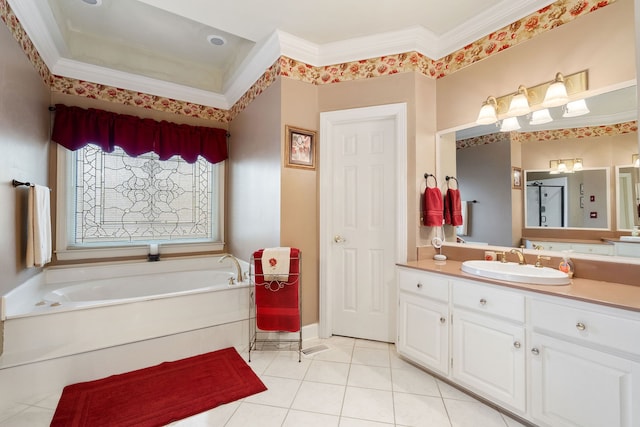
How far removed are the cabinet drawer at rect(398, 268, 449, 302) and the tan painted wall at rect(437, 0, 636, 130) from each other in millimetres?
1276

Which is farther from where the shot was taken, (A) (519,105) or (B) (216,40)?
(B) (216,40)

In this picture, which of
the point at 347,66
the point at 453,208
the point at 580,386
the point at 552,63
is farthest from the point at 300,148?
the point at 580,386

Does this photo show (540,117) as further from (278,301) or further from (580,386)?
(278,301)

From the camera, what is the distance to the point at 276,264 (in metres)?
2.26

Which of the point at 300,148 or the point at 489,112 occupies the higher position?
the point at 489,112

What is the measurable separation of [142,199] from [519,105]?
3616 millimetres

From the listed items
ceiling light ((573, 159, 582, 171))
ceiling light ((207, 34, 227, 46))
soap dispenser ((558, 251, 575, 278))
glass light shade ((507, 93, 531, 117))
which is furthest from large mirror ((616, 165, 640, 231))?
ceiling light ((207, 34, 227, 46))

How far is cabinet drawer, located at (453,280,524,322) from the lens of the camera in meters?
1.53

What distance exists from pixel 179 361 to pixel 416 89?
287 cm

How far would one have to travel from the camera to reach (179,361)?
2184 millimetres

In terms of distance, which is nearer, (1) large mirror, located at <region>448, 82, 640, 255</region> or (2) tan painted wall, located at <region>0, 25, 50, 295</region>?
(1) large mirror, located at <region>448, 82, 640, 255</region>

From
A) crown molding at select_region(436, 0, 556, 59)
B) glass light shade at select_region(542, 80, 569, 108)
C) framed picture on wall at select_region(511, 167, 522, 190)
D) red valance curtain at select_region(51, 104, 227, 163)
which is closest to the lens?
glass light shade at select_region(542, 80, 569, 108)

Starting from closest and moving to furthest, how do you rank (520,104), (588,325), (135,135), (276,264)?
(588,325) → (520,104) → (276,264) → (135,135)

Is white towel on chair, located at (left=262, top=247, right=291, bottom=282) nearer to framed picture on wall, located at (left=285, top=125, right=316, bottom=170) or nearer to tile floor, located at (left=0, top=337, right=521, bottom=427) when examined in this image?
tile floor, located at (left=0, top=337, right=521, bottom=427)
